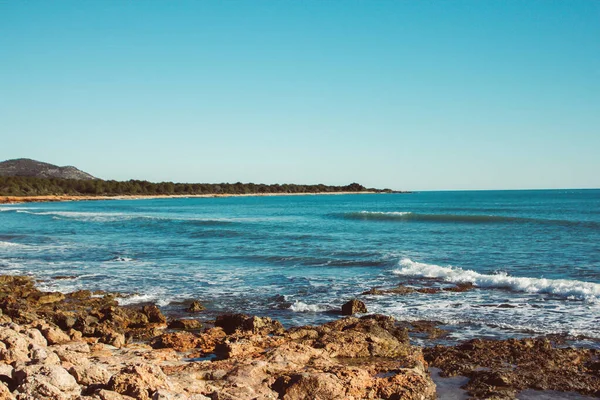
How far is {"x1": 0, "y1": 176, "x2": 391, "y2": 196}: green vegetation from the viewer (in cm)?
11975

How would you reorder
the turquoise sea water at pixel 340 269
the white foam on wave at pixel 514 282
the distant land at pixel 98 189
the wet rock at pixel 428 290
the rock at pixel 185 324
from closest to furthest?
the rock at pixel 185 324
the turquoise sea water at pixel 340 269
the white foam on wave at pixel 514 282
the wet rock at pixel 428 290
the distant land at pixel 98 189

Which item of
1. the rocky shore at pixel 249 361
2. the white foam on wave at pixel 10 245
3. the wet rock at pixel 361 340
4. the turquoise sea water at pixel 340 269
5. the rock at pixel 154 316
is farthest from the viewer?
the white foam on wave at pixel 10 245

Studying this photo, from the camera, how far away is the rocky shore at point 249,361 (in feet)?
23.0

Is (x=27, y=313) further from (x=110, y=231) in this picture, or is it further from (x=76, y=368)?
(x=110, y=231)

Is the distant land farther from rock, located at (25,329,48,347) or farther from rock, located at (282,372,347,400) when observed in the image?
rock, located at (282,372,347,400)

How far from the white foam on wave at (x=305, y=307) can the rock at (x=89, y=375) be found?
27.9 feet

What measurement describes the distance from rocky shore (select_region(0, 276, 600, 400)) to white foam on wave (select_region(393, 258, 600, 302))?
656 cm

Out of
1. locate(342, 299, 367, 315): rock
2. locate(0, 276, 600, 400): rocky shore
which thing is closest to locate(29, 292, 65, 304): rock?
locate(0, 276, 600, 400): rocky shore

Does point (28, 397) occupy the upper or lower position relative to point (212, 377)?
upper

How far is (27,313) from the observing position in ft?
42.3

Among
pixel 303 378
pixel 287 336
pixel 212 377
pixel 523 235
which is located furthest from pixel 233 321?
pixel 523 235

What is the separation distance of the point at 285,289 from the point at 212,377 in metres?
10.0

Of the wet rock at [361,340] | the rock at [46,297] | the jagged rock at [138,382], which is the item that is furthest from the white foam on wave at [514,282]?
the jagged rock at [138,382]

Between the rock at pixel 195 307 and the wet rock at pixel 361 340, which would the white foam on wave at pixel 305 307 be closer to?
the rock at pixel 195 307
